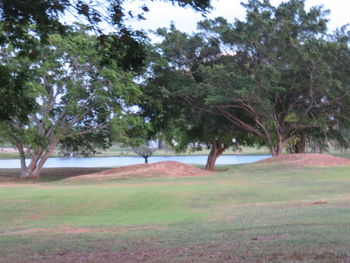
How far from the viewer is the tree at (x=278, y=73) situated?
34781 mm

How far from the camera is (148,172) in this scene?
32.5 m

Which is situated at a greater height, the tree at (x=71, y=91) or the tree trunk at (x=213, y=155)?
the tree at (x=71, y=91)

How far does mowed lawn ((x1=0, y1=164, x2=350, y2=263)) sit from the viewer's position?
7.45 meters

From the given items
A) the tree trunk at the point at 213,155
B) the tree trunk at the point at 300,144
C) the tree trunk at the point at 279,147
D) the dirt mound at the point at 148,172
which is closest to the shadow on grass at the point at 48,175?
the dirt mound at the point at 148,172

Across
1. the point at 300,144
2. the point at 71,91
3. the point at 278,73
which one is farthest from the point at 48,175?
the point at 300,144

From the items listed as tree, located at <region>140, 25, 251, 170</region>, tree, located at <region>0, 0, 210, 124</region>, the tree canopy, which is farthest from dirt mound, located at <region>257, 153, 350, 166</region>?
tree, located at <region>0, 0, 210, 124</region>

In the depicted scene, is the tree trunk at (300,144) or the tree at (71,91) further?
the tree trunk at (300,144)

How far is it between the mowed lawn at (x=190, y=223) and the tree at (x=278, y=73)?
410 inches

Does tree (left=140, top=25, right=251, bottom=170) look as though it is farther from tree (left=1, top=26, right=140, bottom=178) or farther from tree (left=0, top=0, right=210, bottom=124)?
tree (left=0, top=0, right=210, bottom=124)

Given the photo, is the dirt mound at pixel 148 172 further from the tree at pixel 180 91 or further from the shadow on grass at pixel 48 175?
the tree at pixel 180 91

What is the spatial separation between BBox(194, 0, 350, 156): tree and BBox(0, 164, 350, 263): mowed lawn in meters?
10.4

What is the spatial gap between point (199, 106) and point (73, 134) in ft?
36.6

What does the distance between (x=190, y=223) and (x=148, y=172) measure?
65.5ft

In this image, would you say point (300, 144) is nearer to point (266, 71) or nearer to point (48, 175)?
point (266, 71)
